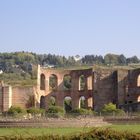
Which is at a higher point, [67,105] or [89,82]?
[89,82]

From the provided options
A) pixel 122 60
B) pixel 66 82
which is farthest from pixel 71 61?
pixel 66 82

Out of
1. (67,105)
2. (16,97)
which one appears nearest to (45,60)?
(67,105)

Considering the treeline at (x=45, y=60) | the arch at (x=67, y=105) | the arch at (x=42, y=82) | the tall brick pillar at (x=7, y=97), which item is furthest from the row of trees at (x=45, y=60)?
the tall brick pillar at (x=7, y=97)

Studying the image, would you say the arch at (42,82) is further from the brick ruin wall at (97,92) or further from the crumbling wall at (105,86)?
the crumbling wall at (105,86)

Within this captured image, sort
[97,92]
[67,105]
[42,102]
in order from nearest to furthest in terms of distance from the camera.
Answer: [97,92] → [42,102] → [67,105]

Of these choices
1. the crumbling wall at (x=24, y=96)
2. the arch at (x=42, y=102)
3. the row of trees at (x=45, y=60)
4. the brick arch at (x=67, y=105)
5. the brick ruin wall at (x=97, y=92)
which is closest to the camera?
the brick ruin wall at (x=97, y=92)

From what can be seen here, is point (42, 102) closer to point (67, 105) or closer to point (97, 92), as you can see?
point (97, 92)

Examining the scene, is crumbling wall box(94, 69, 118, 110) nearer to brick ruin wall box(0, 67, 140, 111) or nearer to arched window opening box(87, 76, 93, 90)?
brick ruin wall box(0, 67, 140, 111)

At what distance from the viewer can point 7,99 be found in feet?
204

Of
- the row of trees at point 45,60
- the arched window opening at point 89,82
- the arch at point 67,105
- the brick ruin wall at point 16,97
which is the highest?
the row of trees at point 45,60

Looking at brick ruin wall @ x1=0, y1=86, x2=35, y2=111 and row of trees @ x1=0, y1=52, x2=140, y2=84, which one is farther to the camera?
row of trees @ x1=0, y1=52, x2=140, y2=84

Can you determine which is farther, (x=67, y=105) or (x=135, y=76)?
(x=67, y=105)

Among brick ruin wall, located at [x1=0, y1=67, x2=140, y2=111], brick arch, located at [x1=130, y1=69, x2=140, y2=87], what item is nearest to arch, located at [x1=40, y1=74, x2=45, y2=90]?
brick ruin wall, located at [x1=0, y1=67, x2=140, y2=111]

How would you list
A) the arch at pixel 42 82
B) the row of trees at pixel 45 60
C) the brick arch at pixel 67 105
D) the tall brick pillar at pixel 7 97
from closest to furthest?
the tall brick pillar at pixel 7 97, the arch at pixel 42 82, the brick arch at pixel 67 105, the row of trees at pixel 45 60
